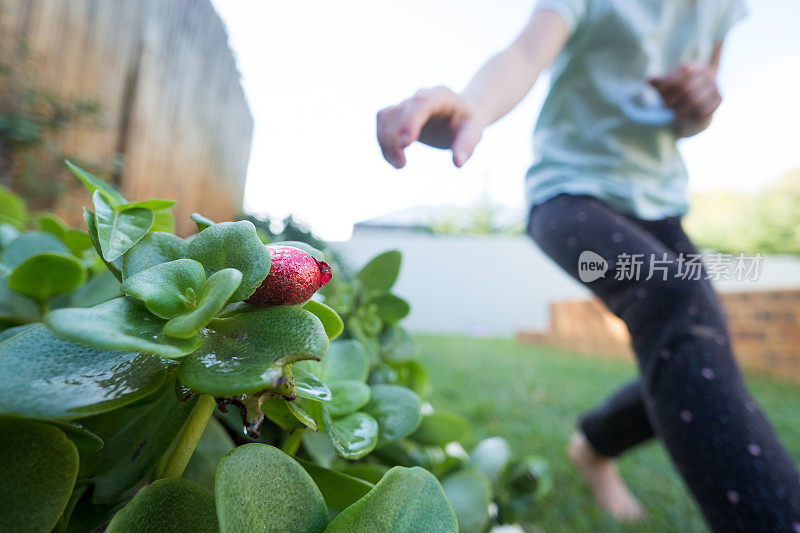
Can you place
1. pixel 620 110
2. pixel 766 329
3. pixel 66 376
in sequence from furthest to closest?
pixel 766 329
pixel 620 110
pixel 66 376

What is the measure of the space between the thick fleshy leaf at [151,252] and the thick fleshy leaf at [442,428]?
28cm

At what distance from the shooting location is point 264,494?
0.18 m

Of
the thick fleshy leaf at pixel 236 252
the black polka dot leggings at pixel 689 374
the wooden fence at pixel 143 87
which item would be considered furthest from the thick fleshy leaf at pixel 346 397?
the wooden fence at pixel 143 87

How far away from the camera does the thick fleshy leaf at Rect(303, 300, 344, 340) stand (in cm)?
23

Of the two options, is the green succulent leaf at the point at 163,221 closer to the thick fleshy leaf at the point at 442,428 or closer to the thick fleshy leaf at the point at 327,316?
the thick fleshy leaf at the point at 327,316

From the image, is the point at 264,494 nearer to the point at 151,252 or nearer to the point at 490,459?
the point at 151,252

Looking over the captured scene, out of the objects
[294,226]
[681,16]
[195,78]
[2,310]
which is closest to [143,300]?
[2,310]

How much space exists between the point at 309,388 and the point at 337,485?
0.20 ft

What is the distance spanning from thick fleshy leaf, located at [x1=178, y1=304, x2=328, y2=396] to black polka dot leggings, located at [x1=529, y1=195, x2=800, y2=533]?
2.46ft

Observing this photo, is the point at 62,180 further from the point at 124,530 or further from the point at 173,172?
the point at 124,530

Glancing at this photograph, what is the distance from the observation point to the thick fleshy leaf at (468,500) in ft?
1.31

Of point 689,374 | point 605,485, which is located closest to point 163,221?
point 689,374

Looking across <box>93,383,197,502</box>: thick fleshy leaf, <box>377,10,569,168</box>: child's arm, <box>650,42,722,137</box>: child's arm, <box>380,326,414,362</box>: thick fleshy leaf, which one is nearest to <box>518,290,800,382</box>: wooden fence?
<box>650,42,722,137</box>: child's arm

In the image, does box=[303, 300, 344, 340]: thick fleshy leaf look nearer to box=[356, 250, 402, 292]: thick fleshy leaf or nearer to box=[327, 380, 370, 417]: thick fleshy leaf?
box=[327, 380, 370, 417]: thick fleshy leaf
